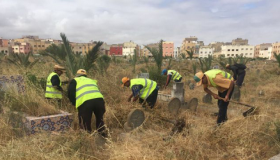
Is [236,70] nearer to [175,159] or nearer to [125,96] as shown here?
[125,96]

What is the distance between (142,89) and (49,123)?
7.72 ft

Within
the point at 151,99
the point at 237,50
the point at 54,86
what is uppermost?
the point at 237,50

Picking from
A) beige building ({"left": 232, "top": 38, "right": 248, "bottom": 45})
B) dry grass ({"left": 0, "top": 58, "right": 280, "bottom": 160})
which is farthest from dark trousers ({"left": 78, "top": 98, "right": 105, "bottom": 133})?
beige building ({"left": 232, "top": 38, "right": 248, "bottom": 45})

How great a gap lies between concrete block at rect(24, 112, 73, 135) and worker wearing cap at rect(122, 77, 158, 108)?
1.59 metres

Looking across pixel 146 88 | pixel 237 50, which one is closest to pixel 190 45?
pixel 237 50

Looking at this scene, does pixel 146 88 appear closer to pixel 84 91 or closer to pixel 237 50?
pixel 84 91

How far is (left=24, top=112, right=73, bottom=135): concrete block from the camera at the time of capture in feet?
11.4

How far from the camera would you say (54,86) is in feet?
15.1

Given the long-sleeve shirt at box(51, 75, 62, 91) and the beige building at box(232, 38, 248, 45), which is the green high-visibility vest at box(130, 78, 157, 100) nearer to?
the long-sleeve shirt at box(51, 75, 62, 91)

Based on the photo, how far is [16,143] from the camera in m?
2.96

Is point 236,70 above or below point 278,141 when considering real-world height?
above

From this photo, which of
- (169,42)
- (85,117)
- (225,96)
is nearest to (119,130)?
(85,117)

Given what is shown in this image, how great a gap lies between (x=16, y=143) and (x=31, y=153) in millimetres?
503

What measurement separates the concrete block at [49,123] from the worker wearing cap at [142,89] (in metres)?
1.59
